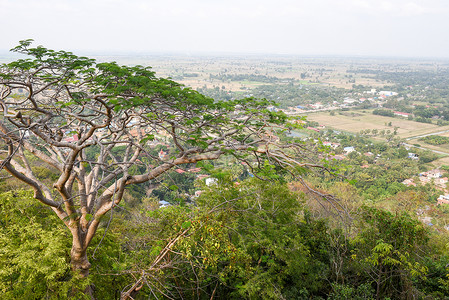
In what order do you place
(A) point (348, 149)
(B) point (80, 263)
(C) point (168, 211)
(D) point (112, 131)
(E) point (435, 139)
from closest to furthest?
1. (D) point (112, 131)
2. (B) point (80, 263)
3. (C) point (168, 211)
4. (A) point (348, 149)
5. (E) point (435, 139)

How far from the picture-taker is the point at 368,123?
53188 millimetres

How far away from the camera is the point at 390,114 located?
196 feet

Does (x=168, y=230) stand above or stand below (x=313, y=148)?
below

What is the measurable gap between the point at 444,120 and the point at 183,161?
6965 centimetres

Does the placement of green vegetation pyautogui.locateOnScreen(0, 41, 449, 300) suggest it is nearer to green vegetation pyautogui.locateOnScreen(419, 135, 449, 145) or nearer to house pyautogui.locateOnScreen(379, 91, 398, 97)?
green vegetation pyautogui.locateOnScreen(419, 135, 449, 145)

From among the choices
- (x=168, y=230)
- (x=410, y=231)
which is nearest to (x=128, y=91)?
(x=168, y=230)

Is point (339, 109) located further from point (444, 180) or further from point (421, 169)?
point (444, 180)

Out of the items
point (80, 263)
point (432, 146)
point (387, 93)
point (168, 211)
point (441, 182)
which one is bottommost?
point (432, 146)

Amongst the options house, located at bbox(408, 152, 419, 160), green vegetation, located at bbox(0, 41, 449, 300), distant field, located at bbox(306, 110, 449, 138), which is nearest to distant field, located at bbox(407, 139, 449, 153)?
distant field, located at bbox(306, 110, 449, 138)

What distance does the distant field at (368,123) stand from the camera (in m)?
49.0

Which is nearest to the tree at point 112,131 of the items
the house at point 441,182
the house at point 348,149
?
the house at point 441,182

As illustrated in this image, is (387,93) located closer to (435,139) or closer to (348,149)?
(435,139)

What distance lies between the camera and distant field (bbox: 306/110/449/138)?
161 feet

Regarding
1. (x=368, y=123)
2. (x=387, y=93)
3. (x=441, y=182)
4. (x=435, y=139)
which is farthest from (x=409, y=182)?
(x=387, y=93)
